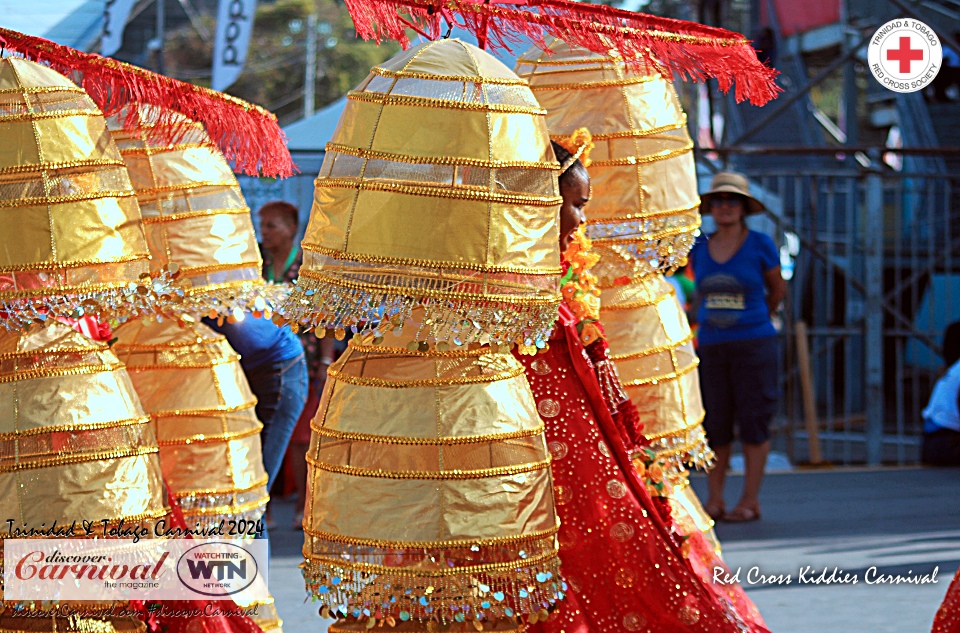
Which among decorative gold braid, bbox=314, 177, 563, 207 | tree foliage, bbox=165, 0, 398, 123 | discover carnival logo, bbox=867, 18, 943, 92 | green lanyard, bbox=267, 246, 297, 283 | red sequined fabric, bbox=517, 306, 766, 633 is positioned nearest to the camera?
decorative gold braid, bbox=314, 177, 563, 207

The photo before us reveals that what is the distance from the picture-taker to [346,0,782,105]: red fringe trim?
9.44 ft

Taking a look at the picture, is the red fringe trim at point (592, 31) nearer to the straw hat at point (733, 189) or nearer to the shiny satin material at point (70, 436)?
the shiny satin material at point (70, 436)

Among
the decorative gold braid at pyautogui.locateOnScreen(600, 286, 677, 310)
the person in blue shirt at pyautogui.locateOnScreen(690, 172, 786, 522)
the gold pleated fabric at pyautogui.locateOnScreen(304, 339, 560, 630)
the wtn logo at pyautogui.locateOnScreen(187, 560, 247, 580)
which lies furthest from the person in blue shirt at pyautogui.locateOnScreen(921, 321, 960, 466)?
the gold pleated fabric at pyautogui.locateOnScreen(304, 339, 560, 630)

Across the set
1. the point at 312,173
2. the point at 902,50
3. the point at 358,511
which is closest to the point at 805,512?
the point at 902,50

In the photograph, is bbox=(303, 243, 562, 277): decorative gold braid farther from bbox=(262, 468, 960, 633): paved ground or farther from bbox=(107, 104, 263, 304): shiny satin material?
bbox=(262, 468, 960, 633): paved ground

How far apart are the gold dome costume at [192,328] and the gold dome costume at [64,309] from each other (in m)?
0.66

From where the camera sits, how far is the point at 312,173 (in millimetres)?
7277

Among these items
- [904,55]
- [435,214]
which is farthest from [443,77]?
[904,55]

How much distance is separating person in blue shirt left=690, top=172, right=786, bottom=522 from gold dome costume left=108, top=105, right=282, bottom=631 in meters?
2.92

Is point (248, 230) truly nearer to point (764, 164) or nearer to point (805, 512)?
point (805, 512)

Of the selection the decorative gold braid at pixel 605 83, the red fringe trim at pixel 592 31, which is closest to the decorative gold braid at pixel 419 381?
the red fringe trim at pixel 592 31

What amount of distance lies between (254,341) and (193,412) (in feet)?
3.38

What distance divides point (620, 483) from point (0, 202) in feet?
5.21

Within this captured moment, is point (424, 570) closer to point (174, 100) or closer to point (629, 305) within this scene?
point (174, 100)
